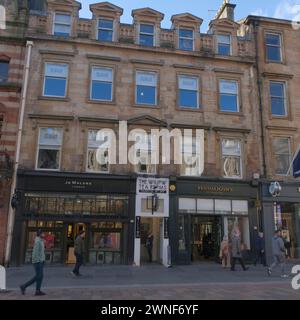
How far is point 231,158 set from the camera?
19047mm

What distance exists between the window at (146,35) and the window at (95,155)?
20.3 feet

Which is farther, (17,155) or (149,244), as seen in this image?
(149,244)

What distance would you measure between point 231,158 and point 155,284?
9.86 metres

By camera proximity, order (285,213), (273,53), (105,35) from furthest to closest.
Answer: (273,53)
(105,35)
(285,213)

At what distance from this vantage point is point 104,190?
17.1m

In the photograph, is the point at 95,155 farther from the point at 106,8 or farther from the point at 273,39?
the point at 273,39

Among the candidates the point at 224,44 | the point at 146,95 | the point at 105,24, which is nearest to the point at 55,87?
the point at 105,24

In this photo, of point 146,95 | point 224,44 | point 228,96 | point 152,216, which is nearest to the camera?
point 152,216

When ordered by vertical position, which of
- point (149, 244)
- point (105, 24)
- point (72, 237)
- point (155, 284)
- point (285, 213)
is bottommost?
point (155, 284)

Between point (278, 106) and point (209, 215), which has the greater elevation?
point (278, 106)

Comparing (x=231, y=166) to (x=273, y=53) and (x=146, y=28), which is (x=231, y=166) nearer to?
(x=273, y=53)

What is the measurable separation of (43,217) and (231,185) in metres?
9.89

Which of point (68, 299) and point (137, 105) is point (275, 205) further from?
point (68, 299)

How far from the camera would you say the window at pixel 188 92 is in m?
19.2
